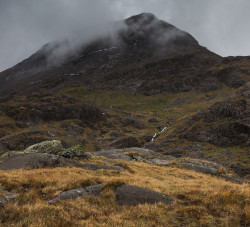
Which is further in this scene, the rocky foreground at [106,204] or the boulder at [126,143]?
the boulder at [126,143]

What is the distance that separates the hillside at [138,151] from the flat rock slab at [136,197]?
26cm

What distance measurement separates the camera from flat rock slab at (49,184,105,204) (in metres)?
11.6

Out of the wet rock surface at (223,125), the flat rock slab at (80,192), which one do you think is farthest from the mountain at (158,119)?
the flat rock slab at (80,192)

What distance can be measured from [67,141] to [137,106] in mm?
90157

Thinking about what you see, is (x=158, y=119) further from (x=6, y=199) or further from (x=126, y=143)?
(x=6, y=199)

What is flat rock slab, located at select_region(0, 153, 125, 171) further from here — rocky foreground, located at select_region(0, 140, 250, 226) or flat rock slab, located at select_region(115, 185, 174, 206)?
flat rock slab, located at select_region(115, 185, 174, 206)

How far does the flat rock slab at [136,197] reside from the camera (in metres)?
11.9

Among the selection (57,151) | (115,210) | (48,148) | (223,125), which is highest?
(48,148)

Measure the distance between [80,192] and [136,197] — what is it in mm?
3010

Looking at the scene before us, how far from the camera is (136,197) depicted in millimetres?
12148

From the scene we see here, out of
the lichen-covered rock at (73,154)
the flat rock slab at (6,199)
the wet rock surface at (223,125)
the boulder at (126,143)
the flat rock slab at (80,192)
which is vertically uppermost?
the flat rock slab at (6,199)

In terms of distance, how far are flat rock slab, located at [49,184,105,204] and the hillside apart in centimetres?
23

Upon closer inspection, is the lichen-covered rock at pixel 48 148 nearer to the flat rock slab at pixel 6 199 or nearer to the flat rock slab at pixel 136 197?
the flat rock slab at pixel 6 199

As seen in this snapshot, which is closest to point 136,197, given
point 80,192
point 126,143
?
point 80,192
